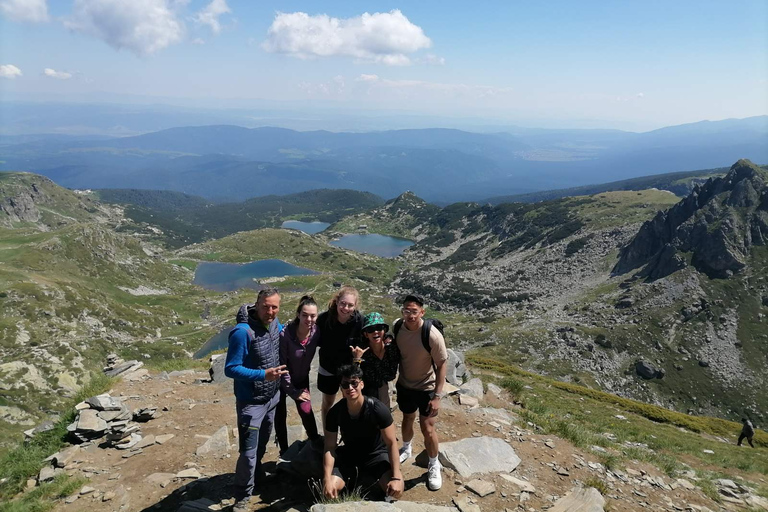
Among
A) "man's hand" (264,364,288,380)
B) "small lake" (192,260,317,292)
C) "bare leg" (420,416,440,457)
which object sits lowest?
"small lake" (192,260,317,292)

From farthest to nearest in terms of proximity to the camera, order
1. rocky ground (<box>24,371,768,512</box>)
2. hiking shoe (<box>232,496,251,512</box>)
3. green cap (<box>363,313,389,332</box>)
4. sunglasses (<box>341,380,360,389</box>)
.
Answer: rocky ground (<box>24,371,768,512</box>)
green cap (<box>363,313,389,332</box>)
hiking shoe (<box>232,496,251,512</box>)
sunglasses (<box>341,380,360,389</box>)

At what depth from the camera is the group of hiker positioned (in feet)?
25.0

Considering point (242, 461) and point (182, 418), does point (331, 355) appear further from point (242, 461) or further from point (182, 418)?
point (182, 418)

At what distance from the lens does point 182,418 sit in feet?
45.2

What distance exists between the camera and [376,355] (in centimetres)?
834

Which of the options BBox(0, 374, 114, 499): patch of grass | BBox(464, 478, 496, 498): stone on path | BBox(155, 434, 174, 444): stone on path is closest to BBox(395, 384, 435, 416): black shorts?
BBox(464, 478, 496, 498): stone on path

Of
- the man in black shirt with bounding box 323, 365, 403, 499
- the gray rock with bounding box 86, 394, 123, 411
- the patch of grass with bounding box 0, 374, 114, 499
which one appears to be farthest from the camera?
the gray rock with bounding box 86, 394, 123, 411

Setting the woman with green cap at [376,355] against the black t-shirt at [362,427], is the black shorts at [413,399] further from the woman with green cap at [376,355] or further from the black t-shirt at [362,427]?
the black t-shirt at [362,427]

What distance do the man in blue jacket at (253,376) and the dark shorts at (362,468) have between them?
1854mm

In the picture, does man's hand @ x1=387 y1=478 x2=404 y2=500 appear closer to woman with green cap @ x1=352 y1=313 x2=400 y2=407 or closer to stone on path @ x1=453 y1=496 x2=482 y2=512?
stone on path @ x1=453 y1=496 x2=482 y2=512

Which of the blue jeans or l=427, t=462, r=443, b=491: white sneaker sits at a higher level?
the blue jeans

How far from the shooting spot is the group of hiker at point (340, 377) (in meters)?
7.62

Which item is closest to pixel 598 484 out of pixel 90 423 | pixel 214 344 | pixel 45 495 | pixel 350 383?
pixel 350 383

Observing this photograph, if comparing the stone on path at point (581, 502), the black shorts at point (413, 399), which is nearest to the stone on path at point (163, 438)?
the black shorts at point (413, 399)
